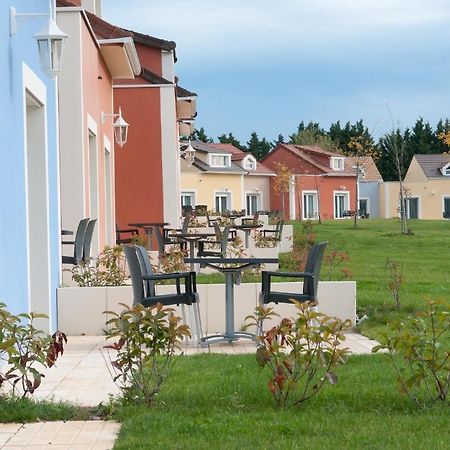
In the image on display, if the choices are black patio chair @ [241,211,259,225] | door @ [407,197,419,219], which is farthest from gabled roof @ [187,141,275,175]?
black patio chair @ [241,211,259,225]

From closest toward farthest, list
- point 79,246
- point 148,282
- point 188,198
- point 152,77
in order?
point 148,282
point 79,246
point 152,77
point 188,198

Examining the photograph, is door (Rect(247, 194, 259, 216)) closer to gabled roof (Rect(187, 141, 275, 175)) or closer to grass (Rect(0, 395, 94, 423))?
gabled roof (Rect(187, 141, 275, 175))

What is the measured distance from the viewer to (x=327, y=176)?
217ft

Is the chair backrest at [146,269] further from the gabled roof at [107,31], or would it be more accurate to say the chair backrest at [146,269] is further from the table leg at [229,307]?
the gabled roof at [107,31]

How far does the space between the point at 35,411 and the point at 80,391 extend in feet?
3.66

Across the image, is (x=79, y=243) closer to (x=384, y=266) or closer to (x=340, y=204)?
(x=384, y=266)

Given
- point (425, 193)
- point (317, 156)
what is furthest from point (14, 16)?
point (425, 193)

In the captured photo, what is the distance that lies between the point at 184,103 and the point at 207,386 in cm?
2323

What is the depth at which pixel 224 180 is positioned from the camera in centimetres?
6019

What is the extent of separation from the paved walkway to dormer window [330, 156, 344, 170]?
57172 mm

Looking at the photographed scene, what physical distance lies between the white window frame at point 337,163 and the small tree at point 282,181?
4.89m

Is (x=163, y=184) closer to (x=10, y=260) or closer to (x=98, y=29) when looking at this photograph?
(x=98, y=29)

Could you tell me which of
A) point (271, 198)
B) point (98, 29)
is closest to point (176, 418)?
point (98, 29)

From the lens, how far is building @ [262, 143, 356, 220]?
6381cm
